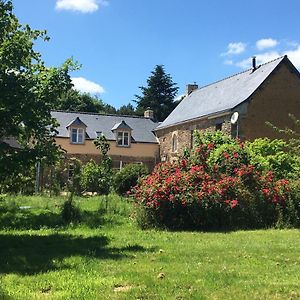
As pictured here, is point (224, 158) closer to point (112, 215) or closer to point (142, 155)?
point (112, 215)

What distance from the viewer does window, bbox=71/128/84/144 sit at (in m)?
40.0

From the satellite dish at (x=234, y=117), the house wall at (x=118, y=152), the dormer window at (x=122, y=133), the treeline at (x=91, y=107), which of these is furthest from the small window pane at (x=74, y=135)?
the treeline at (x=91, y=107)

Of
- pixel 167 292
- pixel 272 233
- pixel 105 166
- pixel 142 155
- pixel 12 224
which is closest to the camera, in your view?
pixel 167 292

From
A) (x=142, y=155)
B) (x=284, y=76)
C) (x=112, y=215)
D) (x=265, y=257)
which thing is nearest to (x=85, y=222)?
(x=112, y=215)

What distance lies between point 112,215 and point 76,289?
9.68 meters

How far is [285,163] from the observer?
64.6ft

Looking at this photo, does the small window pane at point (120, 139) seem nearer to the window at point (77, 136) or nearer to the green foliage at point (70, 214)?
the window at point (77, 136)

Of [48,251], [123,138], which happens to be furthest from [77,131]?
[48,251]

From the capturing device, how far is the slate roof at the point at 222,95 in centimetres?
2989

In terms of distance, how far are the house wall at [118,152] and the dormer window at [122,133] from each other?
1.43 ft

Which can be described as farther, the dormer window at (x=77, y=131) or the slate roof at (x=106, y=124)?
the slate roof at (x=106, y=124)

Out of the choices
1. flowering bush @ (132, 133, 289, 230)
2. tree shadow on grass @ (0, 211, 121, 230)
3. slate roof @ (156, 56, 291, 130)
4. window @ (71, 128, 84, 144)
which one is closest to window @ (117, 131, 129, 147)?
slate roof @ (156, 56, 291, 130)

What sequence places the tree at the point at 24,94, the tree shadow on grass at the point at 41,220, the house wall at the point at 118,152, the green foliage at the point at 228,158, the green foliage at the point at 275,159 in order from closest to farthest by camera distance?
the tree at the point at 24,94 → the tree shadow on grass at the point at 41,220 → the green foliage at the point at 228,158 → the green foliage at the point at 275,159 → the house wall at the point at 118,152

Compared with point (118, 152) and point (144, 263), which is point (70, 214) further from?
point (118, 152)
